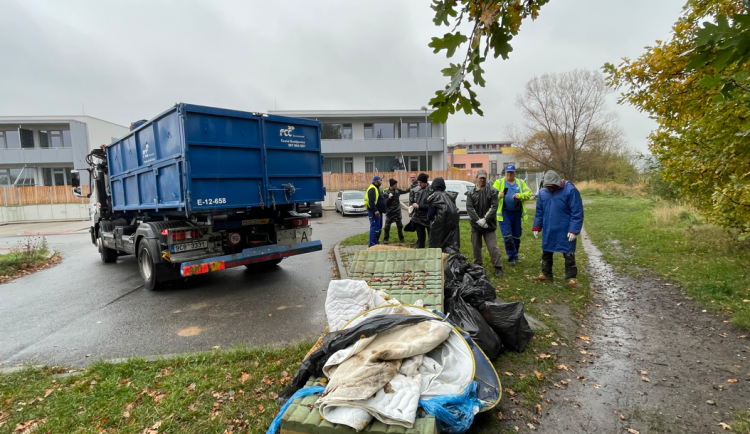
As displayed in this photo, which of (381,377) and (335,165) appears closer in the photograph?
(381,377)

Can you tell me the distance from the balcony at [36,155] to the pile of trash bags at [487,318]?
38.8 metres

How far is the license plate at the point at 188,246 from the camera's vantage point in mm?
5766

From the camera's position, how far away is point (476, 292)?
3.83 m

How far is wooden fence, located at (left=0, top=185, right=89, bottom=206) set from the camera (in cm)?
2514

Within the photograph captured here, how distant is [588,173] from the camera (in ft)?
113

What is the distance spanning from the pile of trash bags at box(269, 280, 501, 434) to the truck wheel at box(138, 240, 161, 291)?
4.49 metres

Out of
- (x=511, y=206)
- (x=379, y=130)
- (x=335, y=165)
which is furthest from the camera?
(x=379, y=130)

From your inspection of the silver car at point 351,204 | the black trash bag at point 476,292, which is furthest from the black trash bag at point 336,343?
the silver car at point 351,204

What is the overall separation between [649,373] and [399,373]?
229cm

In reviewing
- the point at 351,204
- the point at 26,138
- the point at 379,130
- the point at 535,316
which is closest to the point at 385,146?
the point at 379,130

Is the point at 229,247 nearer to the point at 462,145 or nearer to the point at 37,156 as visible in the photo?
the point at 37,156

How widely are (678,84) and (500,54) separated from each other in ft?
16.3

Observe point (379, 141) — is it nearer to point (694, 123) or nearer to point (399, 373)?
point (694, 123)

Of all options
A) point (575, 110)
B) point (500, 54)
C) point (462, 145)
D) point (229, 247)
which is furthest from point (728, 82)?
point (462, 145)
